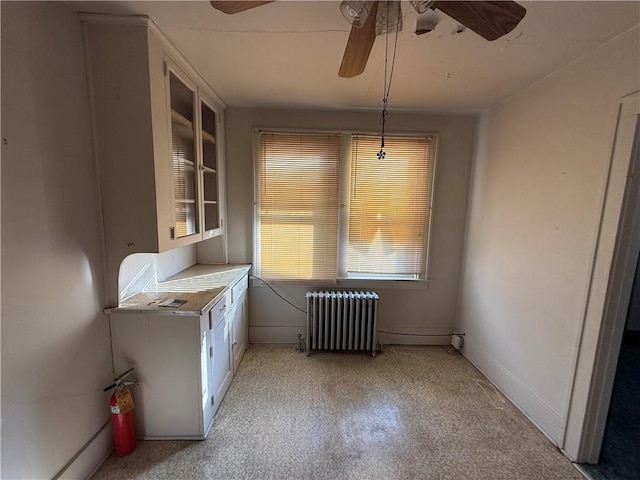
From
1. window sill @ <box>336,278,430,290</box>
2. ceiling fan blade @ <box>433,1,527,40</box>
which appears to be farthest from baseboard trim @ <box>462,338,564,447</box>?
ceiling fan blade @ <box>433,1,527,40</box>

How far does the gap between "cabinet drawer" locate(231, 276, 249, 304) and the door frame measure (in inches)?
92.8

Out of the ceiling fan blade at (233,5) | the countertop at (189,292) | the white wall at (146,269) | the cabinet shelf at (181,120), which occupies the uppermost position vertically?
the ceiling fan blade at (233,5)

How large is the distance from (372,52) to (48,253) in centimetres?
199

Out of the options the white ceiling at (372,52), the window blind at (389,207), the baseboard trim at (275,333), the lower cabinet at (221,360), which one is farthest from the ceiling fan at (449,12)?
the baseboard trim at (275,333)

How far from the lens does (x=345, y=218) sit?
9.23 ft

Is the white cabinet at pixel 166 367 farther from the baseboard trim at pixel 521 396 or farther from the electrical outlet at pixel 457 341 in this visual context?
the electrical outlet at pixel 457 341

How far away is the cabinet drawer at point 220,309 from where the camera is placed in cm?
182

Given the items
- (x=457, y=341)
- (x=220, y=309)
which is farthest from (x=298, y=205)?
(x=457, y=341)

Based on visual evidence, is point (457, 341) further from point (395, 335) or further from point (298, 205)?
point (298, 205)

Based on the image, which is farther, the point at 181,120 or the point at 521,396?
the point at 521,396

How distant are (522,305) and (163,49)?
292cm

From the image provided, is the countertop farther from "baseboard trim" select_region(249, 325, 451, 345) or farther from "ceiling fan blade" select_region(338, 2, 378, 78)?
"ceiling fan blade" select_region(338, 2, 378, 78)

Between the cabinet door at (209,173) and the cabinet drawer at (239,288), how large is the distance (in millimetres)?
488

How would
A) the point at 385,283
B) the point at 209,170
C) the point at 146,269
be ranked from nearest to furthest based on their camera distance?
the point at 146,269
the point at 209,170
the point at 385,283
